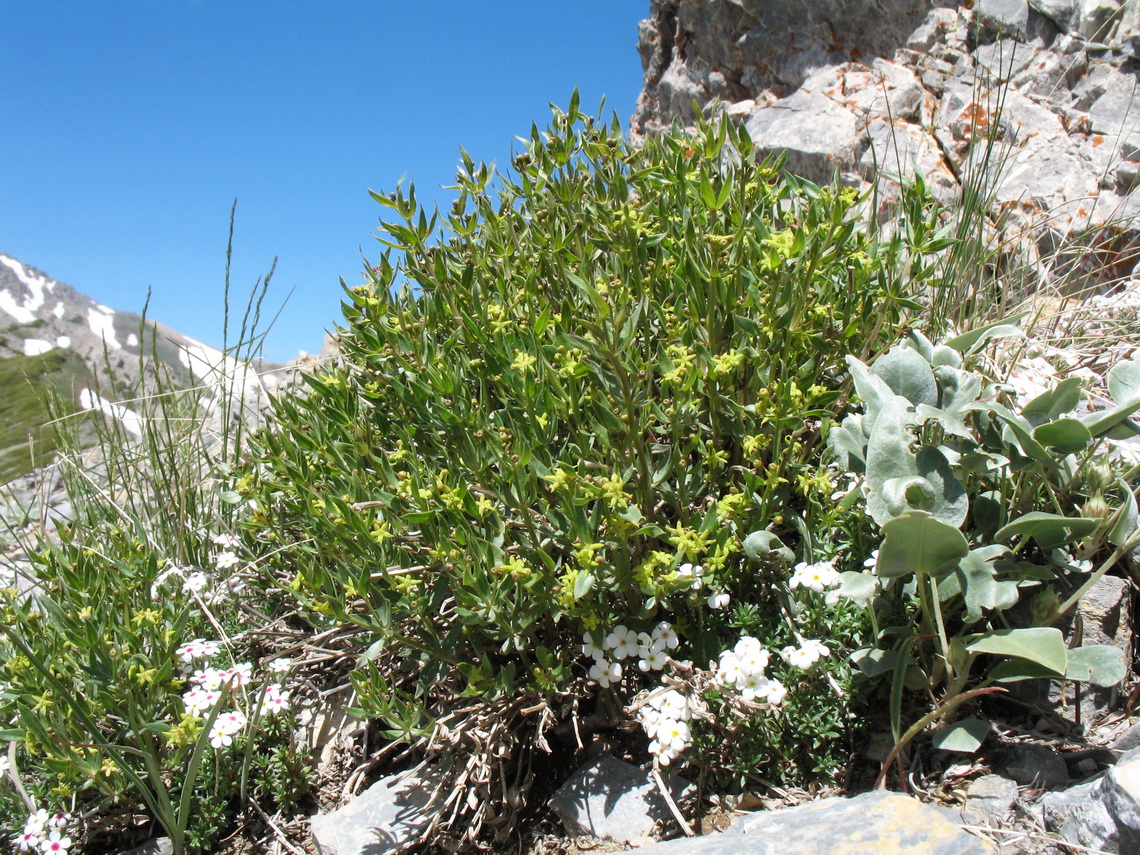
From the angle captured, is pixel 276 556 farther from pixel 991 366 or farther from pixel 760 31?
pixel 760 31

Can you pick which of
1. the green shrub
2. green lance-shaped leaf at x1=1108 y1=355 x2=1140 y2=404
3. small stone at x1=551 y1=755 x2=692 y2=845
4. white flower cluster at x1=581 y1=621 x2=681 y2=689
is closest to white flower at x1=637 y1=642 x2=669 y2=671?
white flower cluster at x1=581 y1=621 x2=681 y2=689

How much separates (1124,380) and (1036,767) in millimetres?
952

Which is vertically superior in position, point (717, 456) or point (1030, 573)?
point (717, 456)

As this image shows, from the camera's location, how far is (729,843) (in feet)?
5.50

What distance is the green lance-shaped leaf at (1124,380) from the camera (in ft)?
6.21

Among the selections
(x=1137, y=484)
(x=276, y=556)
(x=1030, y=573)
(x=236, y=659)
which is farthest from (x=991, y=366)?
(x=236, y=659)

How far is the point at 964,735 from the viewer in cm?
179

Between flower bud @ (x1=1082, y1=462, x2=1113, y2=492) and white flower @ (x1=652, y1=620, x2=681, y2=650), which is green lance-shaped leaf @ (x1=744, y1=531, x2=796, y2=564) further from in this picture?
flower bud @ (x1=1082, y1=462, x2=1113, y2=492)

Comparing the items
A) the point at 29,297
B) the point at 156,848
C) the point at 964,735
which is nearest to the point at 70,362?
the point at 156,848

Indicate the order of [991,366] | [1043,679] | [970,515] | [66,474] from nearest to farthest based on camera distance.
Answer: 1. [1043,679]
2. [970,515]
3. [991,366]
4. [66,474]

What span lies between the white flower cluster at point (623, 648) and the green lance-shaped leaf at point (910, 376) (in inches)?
35.1

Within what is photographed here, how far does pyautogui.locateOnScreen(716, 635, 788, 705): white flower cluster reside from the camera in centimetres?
187

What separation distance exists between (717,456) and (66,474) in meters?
A: 3.39

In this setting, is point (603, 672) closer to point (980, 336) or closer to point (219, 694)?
point (219, 694)
